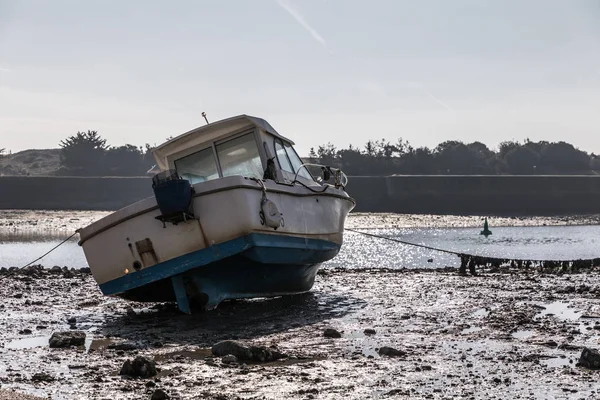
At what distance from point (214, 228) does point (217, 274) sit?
789 mm

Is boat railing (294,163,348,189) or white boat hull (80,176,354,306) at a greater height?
boat railing (294,163,348,189)

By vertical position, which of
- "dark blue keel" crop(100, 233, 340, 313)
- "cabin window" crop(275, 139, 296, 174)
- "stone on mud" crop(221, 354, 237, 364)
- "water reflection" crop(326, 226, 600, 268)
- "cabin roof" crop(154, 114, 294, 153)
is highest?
"cabin roof" crop(154, 114, 294, 153)

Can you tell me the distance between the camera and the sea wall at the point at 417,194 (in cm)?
4916

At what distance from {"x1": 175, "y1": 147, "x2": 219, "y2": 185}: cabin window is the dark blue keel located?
1677 mm

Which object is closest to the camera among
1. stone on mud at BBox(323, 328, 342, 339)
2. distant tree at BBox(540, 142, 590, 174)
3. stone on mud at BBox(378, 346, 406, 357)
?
stone on mud at BBox(378, 346, 406, 357)

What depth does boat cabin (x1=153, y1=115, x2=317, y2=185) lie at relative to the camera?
39.8ft

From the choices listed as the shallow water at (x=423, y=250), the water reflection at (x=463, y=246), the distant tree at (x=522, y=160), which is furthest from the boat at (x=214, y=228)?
the distant tree at (x=522, y=160)

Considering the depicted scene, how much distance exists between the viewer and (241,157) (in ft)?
40.4

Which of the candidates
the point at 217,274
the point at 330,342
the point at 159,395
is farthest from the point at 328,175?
the point at 159,395

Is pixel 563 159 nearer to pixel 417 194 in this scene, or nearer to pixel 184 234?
pixel 417 194

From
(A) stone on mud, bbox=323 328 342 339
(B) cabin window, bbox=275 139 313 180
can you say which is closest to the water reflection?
(B) cabin window, bbox=275 139 313 180

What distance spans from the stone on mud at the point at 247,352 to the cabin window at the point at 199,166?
494cm

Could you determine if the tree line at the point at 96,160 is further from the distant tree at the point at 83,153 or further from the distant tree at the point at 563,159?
the distant tree at the point at 563,159

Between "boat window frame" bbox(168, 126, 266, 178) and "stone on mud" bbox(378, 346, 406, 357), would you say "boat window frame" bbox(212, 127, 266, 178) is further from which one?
"stone on mud" bbox(378, 346, 406, 357)
